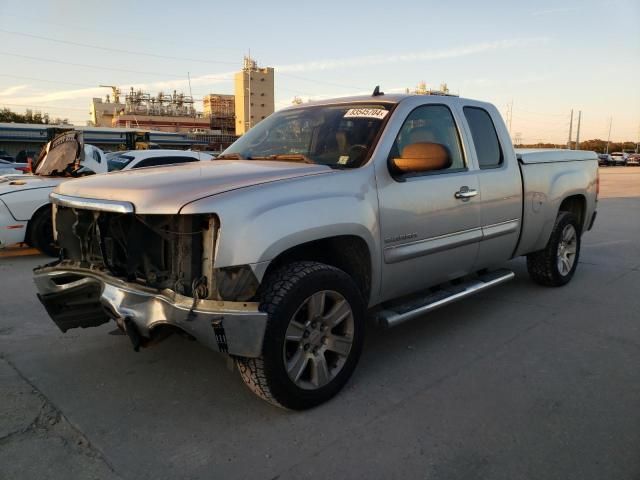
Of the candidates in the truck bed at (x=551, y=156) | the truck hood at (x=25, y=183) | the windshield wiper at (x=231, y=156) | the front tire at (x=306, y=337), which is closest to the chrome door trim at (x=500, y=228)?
the truck bed at (x=551, y=156)

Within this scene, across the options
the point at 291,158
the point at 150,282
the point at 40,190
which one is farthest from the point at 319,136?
the point at 40,190

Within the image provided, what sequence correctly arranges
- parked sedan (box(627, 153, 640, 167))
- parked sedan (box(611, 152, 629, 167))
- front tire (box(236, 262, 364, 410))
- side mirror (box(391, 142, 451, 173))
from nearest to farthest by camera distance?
1. front tire (box(236, 262, 364, 410))
2. side mirror (box(391, 142, 451, 173))
3. parked sedan (box(611, 152, 629, 167))
4. parked sedan (box(627, 153, 640, 167))

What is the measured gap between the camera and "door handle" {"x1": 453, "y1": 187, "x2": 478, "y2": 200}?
3.79 m

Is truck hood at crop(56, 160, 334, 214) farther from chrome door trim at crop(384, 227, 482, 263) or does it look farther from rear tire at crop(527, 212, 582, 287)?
rear tire at crop(527, 212, 582, 287)

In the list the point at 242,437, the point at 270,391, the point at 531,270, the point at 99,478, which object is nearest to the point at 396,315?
the point at 270,391

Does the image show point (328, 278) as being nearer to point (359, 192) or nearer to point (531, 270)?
point (359, 192)

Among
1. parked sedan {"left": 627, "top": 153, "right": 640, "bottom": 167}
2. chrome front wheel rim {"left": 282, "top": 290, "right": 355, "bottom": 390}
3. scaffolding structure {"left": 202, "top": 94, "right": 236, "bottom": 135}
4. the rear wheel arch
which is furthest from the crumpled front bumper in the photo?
scaffolding structure {"left": 202, "top": 94, "right": 236, "bottom": 135}

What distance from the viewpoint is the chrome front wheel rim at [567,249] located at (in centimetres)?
541

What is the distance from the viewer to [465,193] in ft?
12.6

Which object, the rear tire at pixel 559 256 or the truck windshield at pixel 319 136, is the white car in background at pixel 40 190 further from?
the rear tire at pixel 559 256

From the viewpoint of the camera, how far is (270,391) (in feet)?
8.93

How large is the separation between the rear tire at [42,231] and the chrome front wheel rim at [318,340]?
540 centimetres

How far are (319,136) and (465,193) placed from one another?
3.90 feet

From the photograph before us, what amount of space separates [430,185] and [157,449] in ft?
7.82
